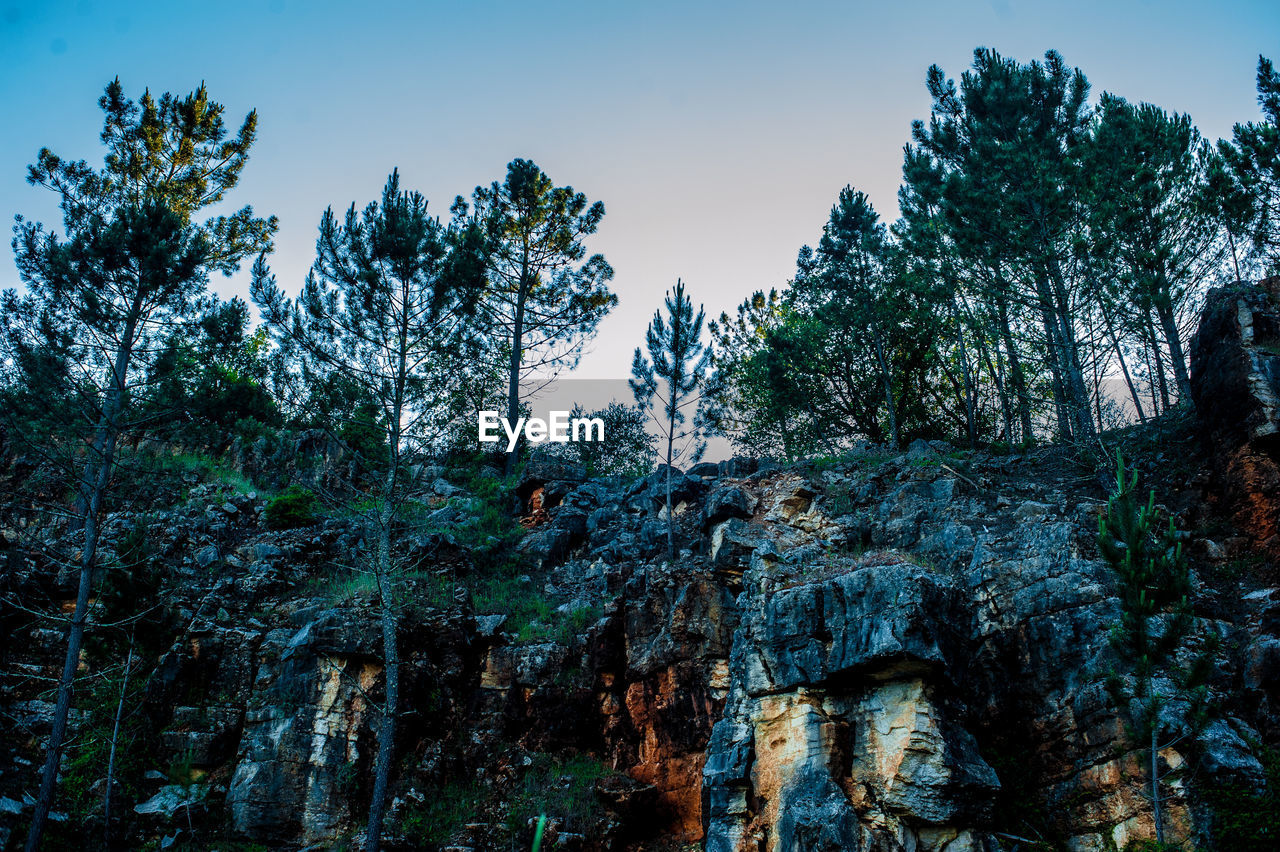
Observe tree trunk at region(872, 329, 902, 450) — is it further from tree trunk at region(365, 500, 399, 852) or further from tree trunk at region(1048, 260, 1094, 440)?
tree trunk at region(365, 500, 399, 852)

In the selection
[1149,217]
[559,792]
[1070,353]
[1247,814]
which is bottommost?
[559,792]

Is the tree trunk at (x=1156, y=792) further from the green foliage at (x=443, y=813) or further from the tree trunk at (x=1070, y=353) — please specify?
the green foliage at (x=443, y=813)

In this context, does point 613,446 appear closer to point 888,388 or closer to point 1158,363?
point 888,388

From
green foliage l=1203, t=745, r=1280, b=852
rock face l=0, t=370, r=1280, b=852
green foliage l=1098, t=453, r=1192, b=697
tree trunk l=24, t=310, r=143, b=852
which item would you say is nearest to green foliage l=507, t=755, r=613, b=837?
rock face l=0, t=370, r=1280, b=852

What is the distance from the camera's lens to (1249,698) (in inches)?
437

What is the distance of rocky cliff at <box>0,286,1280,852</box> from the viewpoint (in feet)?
37.3

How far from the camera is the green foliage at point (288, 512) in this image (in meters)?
22.5

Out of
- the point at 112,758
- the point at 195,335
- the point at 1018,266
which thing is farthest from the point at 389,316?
the point at 1018,266

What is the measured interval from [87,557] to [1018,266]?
23.5m

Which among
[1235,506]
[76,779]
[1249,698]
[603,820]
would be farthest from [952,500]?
[76,779]

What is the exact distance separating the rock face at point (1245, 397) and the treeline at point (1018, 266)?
1.82m

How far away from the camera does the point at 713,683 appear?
51.1 feet

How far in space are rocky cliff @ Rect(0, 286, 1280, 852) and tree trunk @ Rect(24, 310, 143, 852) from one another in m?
1.23

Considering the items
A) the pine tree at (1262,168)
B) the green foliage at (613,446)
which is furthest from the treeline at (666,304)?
the green foliage at (613,446)
